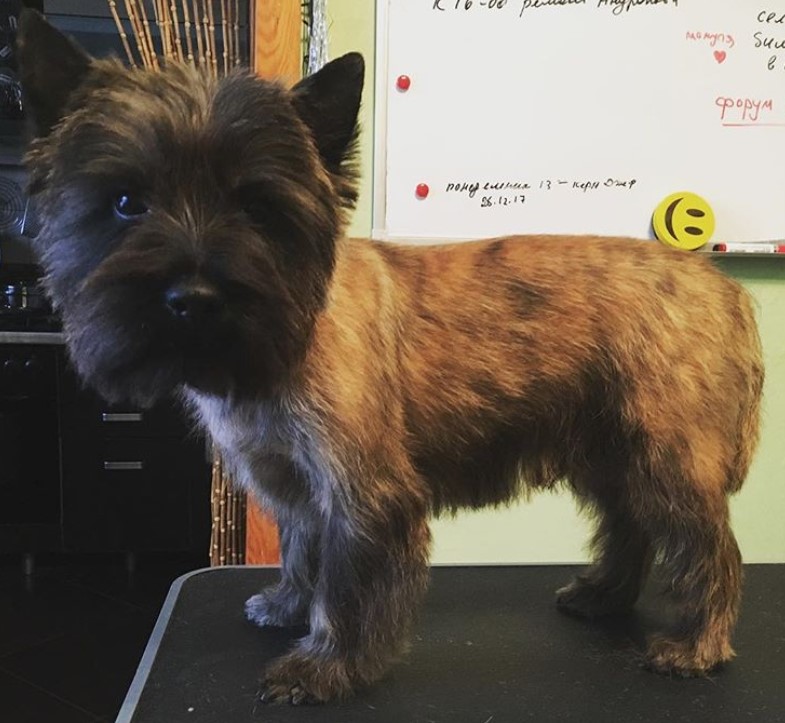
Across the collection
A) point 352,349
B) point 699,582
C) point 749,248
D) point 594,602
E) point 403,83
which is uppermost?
point 403,83

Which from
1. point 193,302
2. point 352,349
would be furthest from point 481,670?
point 193,302

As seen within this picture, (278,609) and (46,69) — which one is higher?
(46,69)

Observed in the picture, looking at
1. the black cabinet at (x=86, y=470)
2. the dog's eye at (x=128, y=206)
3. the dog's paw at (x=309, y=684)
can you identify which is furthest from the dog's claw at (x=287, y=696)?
the black cabinet at (x=86, y=470)

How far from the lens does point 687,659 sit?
1211 mm

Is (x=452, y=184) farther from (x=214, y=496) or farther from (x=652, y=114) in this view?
(x=214, y=496)

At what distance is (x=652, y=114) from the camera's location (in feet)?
6.21

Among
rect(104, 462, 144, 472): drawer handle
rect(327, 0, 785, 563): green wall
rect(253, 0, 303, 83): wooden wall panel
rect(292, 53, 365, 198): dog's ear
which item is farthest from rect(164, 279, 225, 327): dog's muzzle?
rect(104, 462, 144, 472): drawer handle

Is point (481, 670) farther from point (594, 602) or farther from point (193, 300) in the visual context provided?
point (193, 300)

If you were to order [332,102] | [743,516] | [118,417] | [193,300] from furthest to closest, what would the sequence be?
1. [118,417]
2. [743,516]
3. [332,102]
4. [193,300]

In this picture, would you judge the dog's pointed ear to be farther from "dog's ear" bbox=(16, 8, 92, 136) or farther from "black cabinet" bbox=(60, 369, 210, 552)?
"black cabinet" bbox=(60, 369, 210, 552)

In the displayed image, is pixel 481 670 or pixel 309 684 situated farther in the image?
pixel 481 670

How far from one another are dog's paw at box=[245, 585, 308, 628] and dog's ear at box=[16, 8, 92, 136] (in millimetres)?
790

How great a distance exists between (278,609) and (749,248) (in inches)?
53.7

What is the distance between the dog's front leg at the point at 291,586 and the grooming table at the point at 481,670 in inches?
A: 1.0
